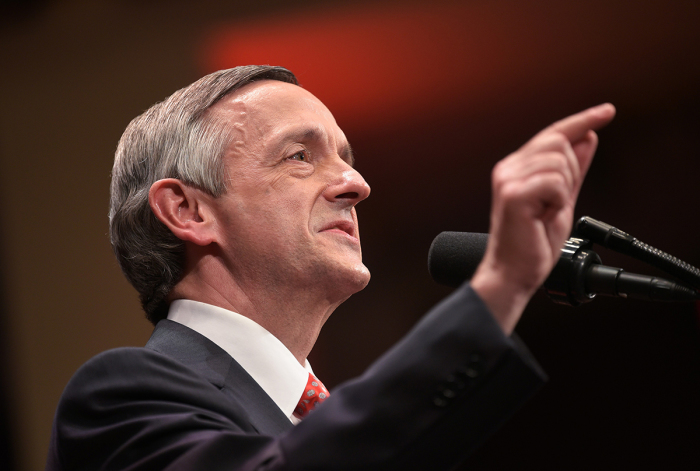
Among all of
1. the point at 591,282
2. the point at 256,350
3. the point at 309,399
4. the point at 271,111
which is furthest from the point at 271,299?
the point at 591,282

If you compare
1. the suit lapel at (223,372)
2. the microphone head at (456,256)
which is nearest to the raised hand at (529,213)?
the microphone head at (456,256)

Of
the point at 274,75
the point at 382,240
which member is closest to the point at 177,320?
the point at 274,75

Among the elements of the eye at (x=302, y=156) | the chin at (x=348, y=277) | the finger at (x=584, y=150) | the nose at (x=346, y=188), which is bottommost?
the chin at (x=348, y=277)

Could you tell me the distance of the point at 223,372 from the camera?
1260 millimetres

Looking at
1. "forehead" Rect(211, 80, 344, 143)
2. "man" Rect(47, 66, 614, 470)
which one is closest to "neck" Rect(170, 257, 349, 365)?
"man" Rect(47, 66, 614, 470)

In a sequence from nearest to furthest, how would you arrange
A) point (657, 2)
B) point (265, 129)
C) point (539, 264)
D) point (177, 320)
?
point (539, 264) < point (177, 320) < point (265, 129) < point (657, 2)

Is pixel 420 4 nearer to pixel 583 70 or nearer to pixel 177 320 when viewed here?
pixel 583 70

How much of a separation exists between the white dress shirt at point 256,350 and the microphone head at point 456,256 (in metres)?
0.41

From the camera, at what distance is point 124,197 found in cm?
167

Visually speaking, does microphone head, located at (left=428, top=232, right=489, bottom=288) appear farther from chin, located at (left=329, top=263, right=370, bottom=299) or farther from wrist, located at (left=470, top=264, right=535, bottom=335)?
wrist, located at (left=470, top=264, right=535, bottom=335)

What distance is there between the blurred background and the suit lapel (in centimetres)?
127

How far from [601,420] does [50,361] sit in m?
2.19

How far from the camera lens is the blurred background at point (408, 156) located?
2.06 meters

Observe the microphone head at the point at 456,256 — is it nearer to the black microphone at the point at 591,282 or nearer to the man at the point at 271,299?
the black microphone at the point at 591,282
